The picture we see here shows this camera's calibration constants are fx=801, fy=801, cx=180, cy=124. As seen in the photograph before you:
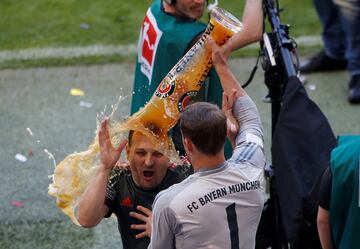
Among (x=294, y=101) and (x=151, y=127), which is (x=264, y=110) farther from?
(x=151, y=127)

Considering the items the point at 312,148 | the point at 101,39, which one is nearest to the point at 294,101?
the point at 312,148

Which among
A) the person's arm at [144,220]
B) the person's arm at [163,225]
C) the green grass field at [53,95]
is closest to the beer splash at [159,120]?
the person's arm at [144,220]

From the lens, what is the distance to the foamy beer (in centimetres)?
323

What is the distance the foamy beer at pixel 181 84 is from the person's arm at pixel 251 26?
0.15 m

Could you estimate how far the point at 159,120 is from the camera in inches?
127

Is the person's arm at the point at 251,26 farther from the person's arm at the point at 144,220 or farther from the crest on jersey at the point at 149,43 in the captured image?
the person's arm at the point at 144,220

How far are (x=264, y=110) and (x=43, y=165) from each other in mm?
1894

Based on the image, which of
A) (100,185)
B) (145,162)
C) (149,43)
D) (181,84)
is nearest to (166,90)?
(181,84)

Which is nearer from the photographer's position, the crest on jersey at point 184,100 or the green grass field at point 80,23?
the crest on jersey at point 184,100

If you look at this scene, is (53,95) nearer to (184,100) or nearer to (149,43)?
(149,43)

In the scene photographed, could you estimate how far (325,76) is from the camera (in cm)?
717

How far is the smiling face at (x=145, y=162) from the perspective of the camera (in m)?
3.14

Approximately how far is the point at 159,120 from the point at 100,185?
1.42ft

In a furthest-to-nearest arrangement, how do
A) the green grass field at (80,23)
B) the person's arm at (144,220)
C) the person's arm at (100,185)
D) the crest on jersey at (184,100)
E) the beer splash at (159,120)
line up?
the green grass field at (80,23), the crest on jersey at (184,100), the beer splash at (159,120), the person's arm at (144,220), the person's arm at (100,185)
